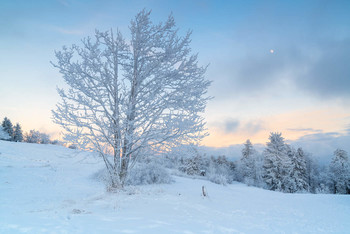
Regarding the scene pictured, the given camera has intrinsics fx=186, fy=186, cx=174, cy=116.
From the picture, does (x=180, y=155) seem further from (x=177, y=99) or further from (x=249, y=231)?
(x=249, y=231)

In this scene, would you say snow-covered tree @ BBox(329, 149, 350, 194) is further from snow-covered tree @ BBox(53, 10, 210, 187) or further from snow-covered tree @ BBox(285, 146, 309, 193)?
snow-covered tree @ BBox(53, 10, 210, 187)

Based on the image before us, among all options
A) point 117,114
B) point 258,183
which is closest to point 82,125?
point 117,114

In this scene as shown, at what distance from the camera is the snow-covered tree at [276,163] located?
1072 inches

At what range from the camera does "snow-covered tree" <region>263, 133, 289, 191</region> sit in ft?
89.4

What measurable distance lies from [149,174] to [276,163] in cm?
2275

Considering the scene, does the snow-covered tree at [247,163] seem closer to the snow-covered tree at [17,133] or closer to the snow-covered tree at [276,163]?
the snow-covered tree at [276,163]

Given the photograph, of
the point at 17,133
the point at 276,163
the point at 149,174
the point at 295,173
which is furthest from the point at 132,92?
the point at 17,133

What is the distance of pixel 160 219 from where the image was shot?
3.63 m

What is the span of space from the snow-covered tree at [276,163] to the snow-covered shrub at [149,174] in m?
21.7

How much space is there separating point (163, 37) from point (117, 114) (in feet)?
11.2

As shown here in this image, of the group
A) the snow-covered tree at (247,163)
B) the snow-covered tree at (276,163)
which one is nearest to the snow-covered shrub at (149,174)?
the snow-covered tree at (276,163)

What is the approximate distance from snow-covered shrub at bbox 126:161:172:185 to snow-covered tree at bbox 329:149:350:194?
3053 cm

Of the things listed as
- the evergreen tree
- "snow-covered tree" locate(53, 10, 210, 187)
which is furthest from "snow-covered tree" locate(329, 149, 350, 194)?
"snow-covered tree" locate(53, 10, 210, 187)

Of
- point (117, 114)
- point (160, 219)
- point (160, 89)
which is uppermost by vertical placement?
point (160, 89)
